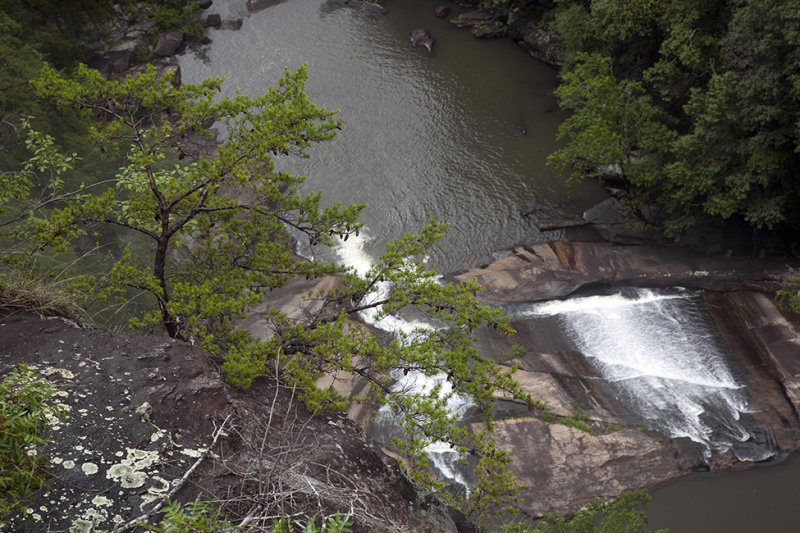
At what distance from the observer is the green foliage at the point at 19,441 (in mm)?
4488

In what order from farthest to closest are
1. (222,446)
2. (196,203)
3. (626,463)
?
(626,463) < (196,203) < (222,446)

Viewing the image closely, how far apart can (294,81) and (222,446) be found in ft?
19.5

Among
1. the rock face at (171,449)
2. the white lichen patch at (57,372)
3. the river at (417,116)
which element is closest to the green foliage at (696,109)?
the river at (417,116)

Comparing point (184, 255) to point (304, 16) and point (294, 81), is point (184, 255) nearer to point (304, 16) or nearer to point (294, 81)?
point (294, 81)

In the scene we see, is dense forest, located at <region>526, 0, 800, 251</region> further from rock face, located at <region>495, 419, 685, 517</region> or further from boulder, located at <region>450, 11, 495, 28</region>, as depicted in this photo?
boulder, located at <region>450, 11, 495, 28</region>

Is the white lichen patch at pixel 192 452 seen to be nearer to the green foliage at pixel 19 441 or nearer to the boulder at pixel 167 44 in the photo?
the green foliage at pixel 19 441

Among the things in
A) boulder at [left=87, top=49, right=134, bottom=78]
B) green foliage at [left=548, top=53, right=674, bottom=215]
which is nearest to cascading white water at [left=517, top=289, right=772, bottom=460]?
green foliage at [left=548, top=53, right=674, bottom=215]

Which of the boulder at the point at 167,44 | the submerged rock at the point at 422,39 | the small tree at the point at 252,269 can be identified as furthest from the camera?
the boulder at the point at 167,44

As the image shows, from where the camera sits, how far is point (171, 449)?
5996mm

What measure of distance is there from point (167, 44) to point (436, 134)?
15.5 meters

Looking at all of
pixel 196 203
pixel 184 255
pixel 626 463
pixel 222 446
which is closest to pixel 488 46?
pixel 184 255

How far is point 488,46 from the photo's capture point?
3109 centimetres

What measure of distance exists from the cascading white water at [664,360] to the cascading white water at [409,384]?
13.3 ft

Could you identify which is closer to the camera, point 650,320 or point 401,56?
point 650,320
